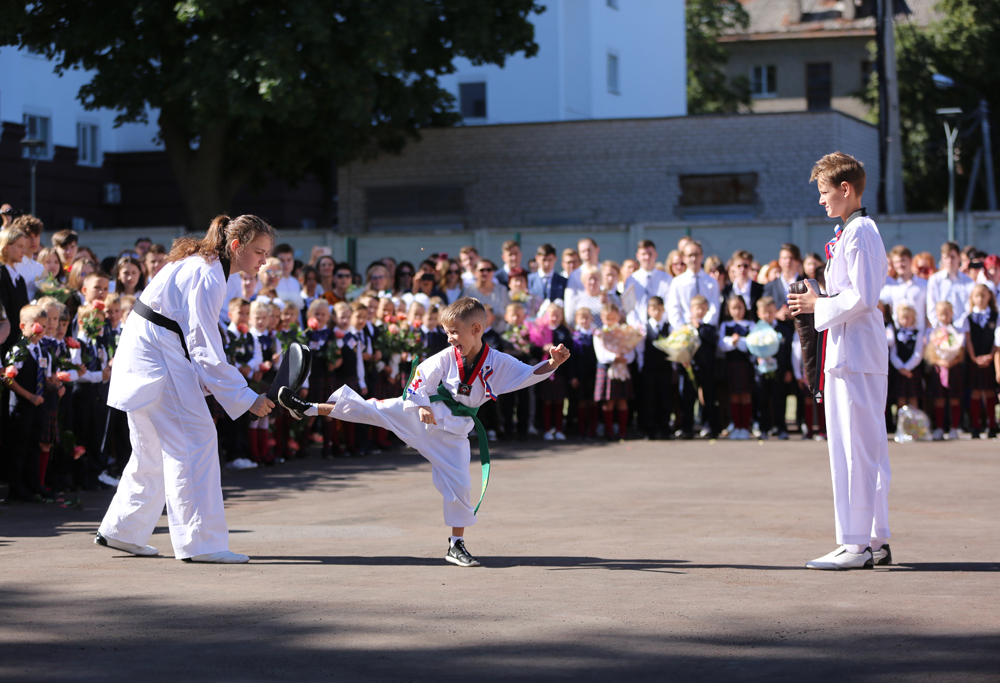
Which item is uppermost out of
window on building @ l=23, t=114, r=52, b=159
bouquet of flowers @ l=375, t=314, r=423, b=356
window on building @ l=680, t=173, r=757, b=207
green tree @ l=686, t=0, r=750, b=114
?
green tree @ l=686, t=0, r=750, b=114

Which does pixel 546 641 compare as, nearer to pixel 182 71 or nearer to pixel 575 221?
pixel 182 71

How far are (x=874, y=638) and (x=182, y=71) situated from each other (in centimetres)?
2414

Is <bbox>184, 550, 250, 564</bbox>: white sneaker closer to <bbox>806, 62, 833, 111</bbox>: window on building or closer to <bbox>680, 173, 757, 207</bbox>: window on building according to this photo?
<bbox>680, 173, 757, 207</bbox>: window on building

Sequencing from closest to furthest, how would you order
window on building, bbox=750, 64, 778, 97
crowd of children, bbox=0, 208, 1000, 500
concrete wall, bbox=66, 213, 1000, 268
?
crowd of children, bbox=0, 208, 1000, 500 → concrete wall, bbox=66, 213, 1000, 268 → window on building, bbox=750, 64, 778, 97

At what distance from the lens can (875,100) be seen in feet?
156

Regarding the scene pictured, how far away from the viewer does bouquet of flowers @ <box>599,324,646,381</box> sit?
49.6 feet

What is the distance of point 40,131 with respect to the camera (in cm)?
3409

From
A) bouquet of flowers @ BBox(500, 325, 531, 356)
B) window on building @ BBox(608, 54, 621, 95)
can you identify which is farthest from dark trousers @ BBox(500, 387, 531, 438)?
window on building @ BBox(608, 54, 621, 95)

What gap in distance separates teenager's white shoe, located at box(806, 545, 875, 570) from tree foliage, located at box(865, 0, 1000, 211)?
39655mm

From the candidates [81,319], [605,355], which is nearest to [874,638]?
[81,319]

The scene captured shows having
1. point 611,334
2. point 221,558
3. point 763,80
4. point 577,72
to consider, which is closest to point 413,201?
point 577,72

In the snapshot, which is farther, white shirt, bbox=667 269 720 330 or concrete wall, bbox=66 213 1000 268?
concrete wall, bbox=66 213 1000 268

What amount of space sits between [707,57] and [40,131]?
2965cm

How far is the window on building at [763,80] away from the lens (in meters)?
61.1
